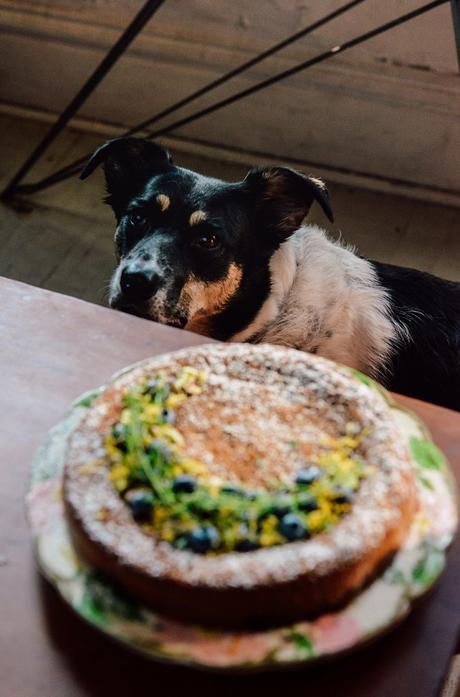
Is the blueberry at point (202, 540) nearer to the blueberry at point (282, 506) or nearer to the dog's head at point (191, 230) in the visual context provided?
the blueberry at point (282, 506)

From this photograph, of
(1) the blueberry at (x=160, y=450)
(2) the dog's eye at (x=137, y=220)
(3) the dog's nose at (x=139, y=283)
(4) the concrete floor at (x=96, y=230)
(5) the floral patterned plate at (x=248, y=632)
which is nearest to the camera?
(5) the floral patterned plate at (x=248, y=632)

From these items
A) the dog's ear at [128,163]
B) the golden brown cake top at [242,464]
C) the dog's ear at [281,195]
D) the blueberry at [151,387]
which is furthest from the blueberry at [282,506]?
the dog's ear at [128,163]

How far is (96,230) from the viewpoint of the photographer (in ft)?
7.82

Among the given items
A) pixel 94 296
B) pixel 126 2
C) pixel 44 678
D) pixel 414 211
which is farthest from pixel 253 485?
pixel 126 2

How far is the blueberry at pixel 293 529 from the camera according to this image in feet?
2.73

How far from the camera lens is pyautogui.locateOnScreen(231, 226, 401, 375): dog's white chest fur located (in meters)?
1.70

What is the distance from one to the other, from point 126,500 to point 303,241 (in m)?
1.07

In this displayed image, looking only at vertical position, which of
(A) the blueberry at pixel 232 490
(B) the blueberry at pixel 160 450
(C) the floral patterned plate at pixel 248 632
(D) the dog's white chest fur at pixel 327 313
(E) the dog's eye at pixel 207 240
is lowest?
(D) the dog's white chest fur at pixel 327 313

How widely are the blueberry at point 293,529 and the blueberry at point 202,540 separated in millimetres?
68

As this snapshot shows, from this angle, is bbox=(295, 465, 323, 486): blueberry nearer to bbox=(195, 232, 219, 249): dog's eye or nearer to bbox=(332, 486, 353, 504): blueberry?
bbox=(332, 486, 353, 504): blueberry

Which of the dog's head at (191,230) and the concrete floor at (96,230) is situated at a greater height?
the dog's head at (191,230)

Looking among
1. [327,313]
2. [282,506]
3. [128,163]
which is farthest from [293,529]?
[128,163]

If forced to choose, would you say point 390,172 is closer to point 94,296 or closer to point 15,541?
point 94,296

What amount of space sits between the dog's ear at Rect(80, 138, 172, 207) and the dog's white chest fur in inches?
12.6
